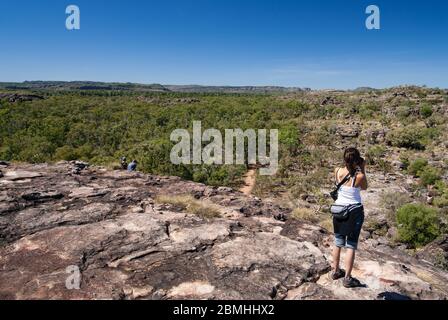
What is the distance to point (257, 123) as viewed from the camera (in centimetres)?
2923

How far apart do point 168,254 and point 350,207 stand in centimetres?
231

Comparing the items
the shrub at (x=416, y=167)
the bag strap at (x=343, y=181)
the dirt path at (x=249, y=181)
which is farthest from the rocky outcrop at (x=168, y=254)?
the shrub at (x=416, y=167)

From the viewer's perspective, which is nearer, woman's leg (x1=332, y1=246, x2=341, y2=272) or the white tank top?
the white tank top

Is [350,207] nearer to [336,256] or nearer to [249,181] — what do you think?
[336,256]

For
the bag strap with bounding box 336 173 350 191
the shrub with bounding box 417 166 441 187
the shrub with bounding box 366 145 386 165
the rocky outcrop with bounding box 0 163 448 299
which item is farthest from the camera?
the shrub with bounding box 366 145 386 165

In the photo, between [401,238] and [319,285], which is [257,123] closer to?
[401,238]

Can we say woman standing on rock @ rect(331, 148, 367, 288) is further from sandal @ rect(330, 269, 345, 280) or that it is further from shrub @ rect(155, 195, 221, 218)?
shrub @ rect(155, 195, 221, 218)

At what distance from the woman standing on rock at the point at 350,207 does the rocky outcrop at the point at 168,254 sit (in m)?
0.36

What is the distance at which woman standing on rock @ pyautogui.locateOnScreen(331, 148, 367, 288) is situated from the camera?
3992mm


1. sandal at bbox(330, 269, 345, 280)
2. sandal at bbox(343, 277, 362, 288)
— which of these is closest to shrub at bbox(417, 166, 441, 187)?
sandal at bbox(330, 269, 345, 280)

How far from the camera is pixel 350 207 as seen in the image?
13.1ft

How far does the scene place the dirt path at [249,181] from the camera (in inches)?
573

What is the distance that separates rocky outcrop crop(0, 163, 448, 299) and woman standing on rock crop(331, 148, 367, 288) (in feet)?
1.17
